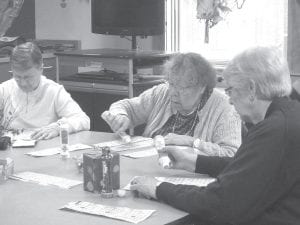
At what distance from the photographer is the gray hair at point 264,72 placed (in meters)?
2.04

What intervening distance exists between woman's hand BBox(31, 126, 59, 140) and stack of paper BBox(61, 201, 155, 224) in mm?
1245

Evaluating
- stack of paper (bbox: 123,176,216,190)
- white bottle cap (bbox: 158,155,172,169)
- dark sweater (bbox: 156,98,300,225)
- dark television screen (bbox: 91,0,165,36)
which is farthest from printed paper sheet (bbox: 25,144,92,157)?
dark television screen (bbox: 91,0,165,36)

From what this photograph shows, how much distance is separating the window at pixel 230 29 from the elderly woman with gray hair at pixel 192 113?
180 centimetres

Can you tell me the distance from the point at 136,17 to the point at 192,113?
229 centimetres

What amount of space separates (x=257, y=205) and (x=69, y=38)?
4424mm

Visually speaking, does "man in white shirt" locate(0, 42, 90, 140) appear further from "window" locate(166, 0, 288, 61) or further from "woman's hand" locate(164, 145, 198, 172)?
"window" locate(166, 0, 288, 61)

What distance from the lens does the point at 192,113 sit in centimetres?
332

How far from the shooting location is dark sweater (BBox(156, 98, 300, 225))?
6.30 ft

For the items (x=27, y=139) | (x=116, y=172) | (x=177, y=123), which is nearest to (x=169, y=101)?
(x=177, y=123)

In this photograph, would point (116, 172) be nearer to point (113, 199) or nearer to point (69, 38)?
point (113, 199)

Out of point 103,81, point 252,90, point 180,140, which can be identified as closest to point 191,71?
point 180,140

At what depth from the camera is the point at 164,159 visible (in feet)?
8.59

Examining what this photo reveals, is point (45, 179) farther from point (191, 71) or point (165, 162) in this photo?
point (191, 71)

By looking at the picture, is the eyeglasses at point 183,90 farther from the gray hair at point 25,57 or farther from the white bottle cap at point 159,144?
the gray hair at point 25,57
